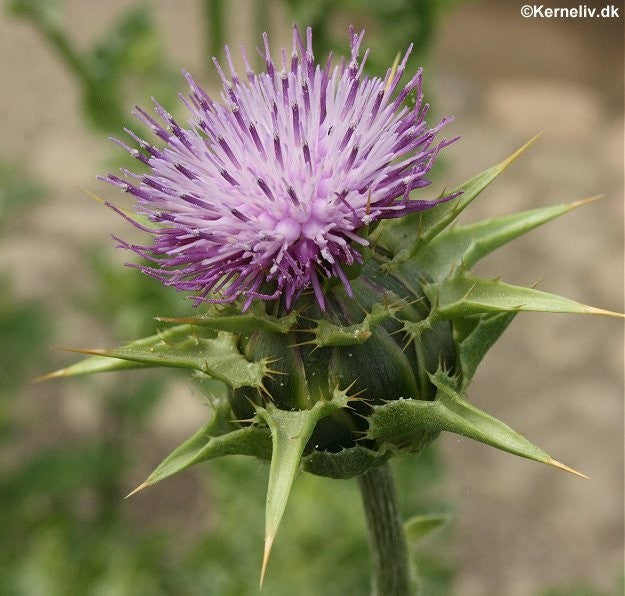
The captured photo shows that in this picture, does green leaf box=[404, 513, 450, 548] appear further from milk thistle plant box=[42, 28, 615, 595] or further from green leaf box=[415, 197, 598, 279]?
green leaf box=[415, 197, 598, 279]

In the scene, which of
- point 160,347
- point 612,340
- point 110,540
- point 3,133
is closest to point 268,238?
point 160,347

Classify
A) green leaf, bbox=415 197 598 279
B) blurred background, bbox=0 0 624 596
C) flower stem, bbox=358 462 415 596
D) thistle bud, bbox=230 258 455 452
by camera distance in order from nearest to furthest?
thistle bud, bbox=230 258 455 452
green leaf, bbox=415 197 598 279
flower stem, bbox=358 462 415 596
blurred background, bbox=0 0 624 596

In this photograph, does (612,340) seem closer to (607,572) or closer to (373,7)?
(607,572)

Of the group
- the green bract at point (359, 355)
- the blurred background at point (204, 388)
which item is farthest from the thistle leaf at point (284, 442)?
the blurred background at point (204, 388)
